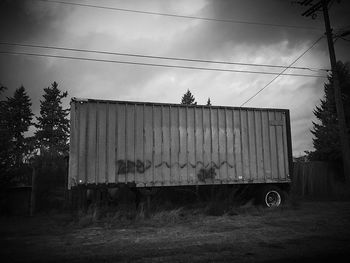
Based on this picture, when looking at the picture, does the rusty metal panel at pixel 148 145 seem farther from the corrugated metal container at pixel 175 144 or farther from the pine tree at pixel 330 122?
the pine tree at pixel 330 122

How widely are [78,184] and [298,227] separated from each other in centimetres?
663

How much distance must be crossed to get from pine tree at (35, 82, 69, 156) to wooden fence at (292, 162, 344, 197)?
88.4 ft

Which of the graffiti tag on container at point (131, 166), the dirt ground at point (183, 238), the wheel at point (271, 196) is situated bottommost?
the dirt ground at point (183, 238)

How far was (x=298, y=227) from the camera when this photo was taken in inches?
306

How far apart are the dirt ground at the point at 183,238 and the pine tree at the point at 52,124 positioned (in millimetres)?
27319

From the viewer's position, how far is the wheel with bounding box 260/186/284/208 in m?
11.7

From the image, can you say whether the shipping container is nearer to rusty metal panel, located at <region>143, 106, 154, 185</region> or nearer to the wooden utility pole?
rusty metal panel, located at <region>143, 106, 154, 185</region>

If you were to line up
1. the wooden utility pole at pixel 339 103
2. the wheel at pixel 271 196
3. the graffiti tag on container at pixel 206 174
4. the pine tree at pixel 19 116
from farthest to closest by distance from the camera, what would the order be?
1. the pine tree at pixel 19 116
2. the wooden utility pole at pixel 339 103
3. the wheel at pixel 271 196
4. the graffiti tag on container at pixel 206 174

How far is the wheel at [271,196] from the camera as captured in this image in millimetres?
11688

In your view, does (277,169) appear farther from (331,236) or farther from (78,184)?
(78,184)

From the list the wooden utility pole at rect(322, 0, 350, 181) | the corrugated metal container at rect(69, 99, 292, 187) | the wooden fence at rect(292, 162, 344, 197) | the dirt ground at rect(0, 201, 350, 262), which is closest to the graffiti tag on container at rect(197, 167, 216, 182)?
the corrugated metal container at rect(69, 99, 292, 187)

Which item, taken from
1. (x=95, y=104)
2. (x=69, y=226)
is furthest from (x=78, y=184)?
(x=95, y=104)

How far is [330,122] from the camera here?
989 inches

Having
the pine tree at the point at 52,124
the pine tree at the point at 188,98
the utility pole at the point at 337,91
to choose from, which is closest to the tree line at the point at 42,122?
the pine tree at the point at 52,124
